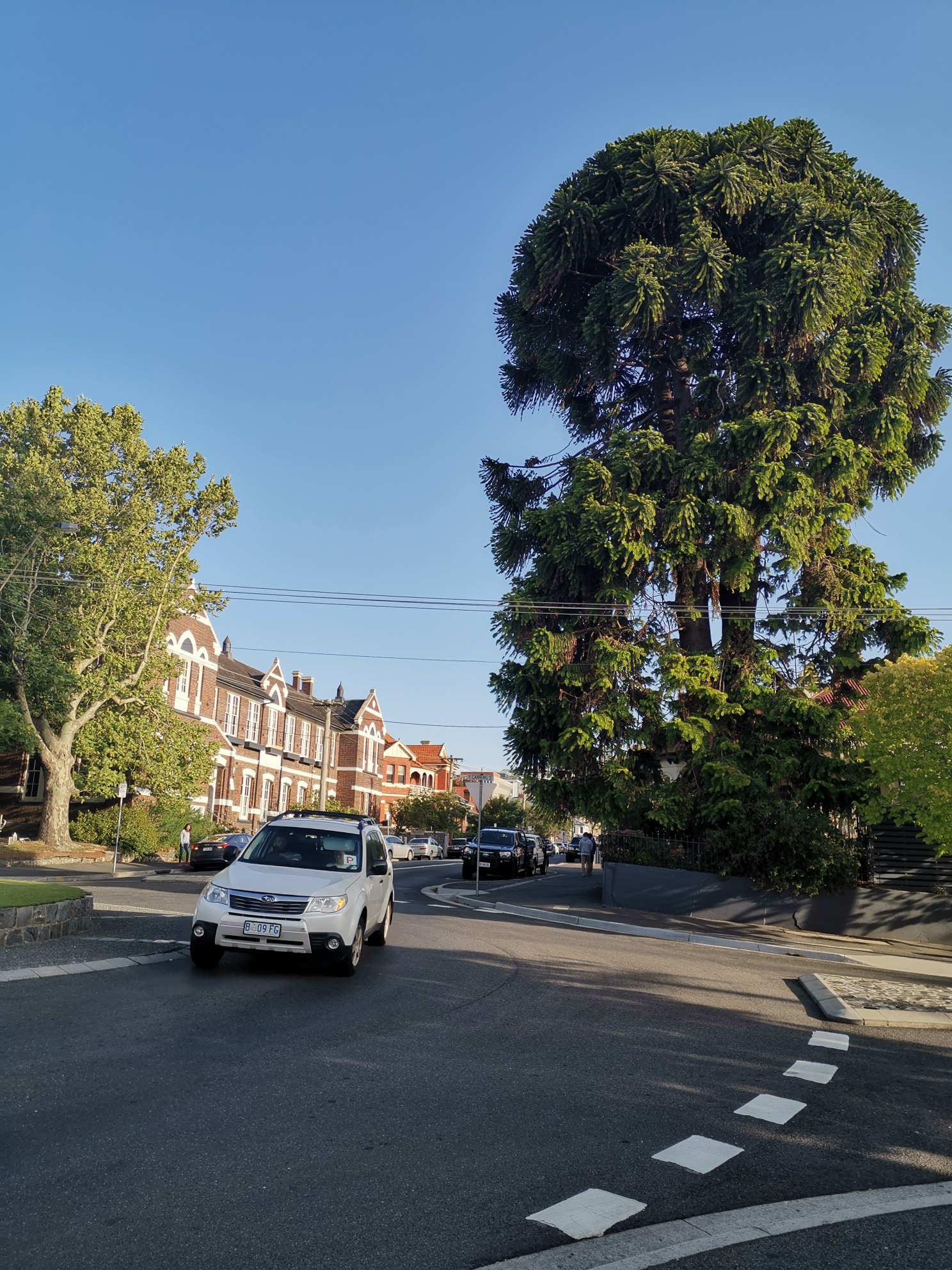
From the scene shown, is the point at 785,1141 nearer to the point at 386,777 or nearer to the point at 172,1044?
the point at 172,1044

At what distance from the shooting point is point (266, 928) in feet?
32.3

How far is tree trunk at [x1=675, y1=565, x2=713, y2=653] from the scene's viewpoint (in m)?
26.4

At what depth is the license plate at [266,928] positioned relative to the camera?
982 cm

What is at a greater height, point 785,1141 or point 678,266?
point 678,266

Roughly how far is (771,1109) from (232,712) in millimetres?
53751

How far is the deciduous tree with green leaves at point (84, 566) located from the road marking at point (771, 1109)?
3090cm

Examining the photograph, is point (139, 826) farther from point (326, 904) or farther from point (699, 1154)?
point (699, 1154)

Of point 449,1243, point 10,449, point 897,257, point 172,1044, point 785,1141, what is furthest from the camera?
point 10,449

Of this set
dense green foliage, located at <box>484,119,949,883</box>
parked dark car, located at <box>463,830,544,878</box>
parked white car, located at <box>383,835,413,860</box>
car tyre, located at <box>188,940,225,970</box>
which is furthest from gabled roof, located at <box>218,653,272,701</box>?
car tyre, located at <box>188,940,225,970</box>

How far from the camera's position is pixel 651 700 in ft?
82.3

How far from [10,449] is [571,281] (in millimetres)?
20609

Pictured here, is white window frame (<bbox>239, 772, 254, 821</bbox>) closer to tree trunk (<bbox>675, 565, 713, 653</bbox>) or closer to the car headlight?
tree trunk (<bbox>675, 565, 713, 653</bbox>)

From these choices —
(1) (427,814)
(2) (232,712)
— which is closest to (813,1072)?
(2) (232,712)

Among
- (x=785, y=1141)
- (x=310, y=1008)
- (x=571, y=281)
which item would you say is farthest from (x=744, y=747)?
(x=785, y=1141)
